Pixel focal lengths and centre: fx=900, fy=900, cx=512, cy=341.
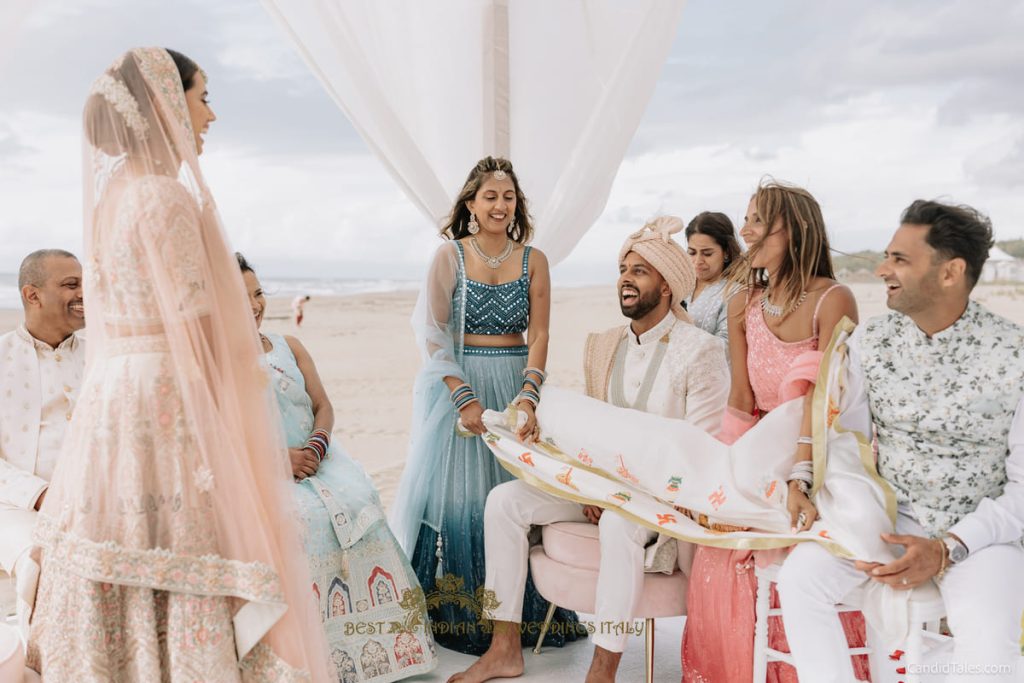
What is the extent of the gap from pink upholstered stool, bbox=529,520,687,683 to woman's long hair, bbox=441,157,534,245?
1.06m

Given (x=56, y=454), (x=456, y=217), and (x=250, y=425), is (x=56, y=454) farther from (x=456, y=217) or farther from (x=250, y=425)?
(x=456, y=217)

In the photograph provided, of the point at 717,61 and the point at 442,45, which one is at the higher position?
the point at 717,61

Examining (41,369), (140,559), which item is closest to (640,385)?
(140,559)

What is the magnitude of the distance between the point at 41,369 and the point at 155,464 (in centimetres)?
115

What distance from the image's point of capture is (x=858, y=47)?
998cm

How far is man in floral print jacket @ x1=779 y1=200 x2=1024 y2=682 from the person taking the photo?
2.10 metres

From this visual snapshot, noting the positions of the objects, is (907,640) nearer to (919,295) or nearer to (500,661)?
(919,295)

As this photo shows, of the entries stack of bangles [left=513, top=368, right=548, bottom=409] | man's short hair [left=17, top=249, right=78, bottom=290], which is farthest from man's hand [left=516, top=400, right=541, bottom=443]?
man's short hair [left=17, top=249, right=78, bottom=290]

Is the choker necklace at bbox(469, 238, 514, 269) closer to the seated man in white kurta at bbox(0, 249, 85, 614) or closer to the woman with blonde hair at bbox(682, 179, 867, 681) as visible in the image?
the woman with blonde hair at bbox(682, 179, 867, 681)

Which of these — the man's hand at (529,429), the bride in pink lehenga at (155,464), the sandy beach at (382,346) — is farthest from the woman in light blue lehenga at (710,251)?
the sandy beach at (382,346)

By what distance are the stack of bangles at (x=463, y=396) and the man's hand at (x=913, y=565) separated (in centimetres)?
134

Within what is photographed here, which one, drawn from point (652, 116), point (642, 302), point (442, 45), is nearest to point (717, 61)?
point (652, 116)

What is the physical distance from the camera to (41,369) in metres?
2.71

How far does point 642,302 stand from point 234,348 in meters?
1.39
